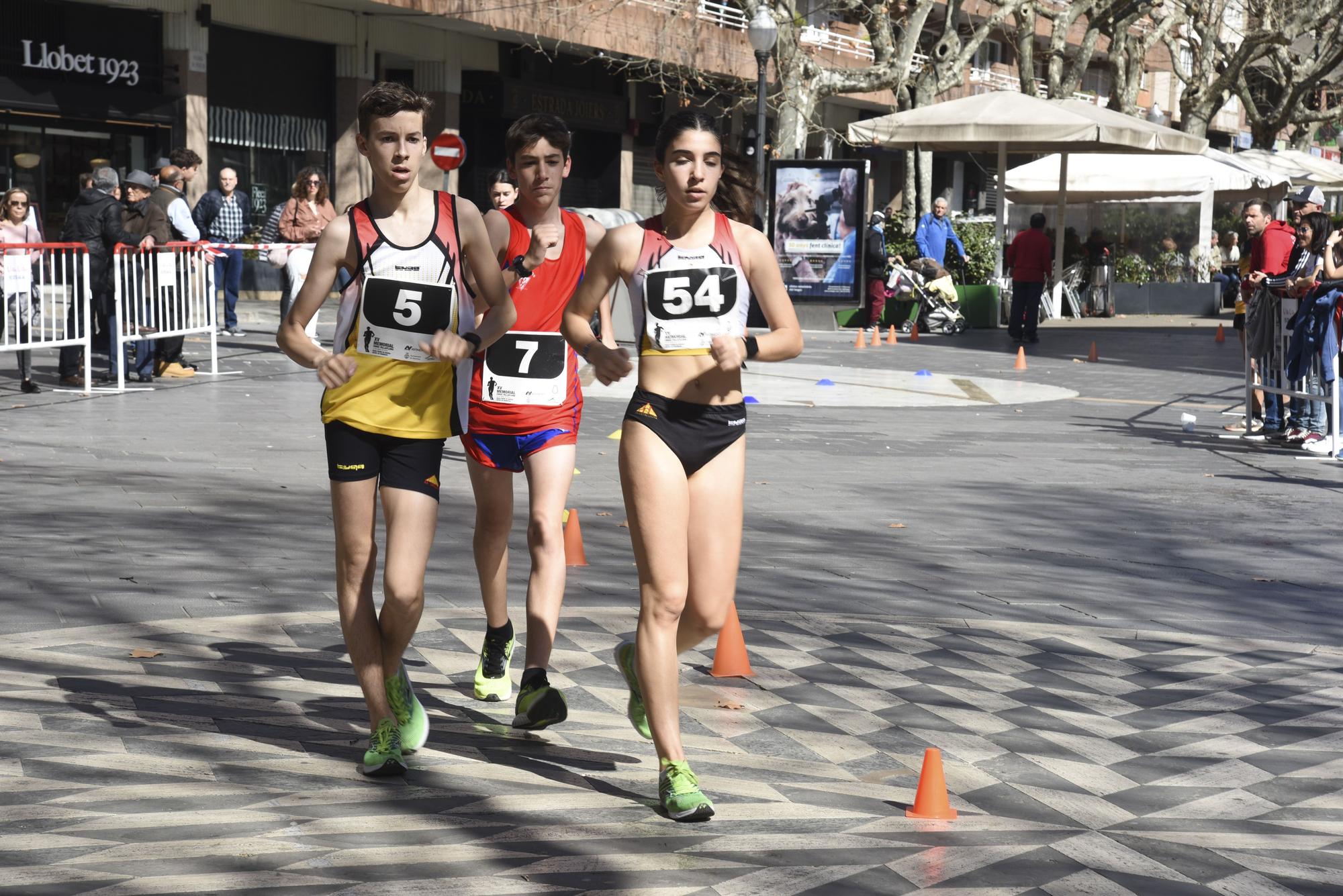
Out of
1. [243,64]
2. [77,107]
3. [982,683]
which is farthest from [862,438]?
[243,64]

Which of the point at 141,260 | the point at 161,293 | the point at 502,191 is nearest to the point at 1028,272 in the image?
the point at 161,293

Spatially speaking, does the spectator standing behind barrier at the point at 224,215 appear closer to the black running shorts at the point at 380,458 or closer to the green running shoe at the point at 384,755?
the black running shorts at the point at 380,458

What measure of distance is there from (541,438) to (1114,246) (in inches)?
1255

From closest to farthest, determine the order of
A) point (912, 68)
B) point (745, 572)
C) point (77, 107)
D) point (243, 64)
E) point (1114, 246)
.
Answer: point (745, 572)
point (77, 107)
point (243, 64)
point (1114, 246)
point (912, 68)

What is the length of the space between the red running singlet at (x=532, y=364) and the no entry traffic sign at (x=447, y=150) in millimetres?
450

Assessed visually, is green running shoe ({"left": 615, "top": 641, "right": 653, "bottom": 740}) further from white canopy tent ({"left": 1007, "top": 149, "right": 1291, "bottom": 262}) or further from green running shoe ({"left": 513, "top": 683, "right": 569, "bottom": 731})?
white canopy tent ({"left": 1007, "top": 149, "right": 1291, "bottom": 262})

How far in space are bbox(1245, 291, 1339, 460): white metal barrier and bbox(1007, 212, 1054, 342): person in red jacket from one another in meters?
9.33

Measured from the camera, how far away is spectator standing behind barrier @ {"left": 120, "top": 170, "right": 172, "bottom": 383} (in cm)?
1461

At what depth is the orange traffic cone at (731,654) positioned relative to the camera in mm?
5758

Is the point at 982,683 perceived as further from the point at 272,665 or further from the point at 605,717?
the point at 272,665

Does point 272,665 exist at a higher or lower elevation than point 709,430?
lower

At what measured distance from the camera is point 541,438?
541cm

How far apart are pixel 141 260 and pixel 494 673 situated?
10.5 m

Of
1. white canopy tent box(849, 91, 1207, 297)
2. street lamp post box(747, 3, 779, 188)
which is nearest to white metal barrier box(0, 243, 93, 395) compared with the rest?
street lamp post box(747, 3, 779, 188)
